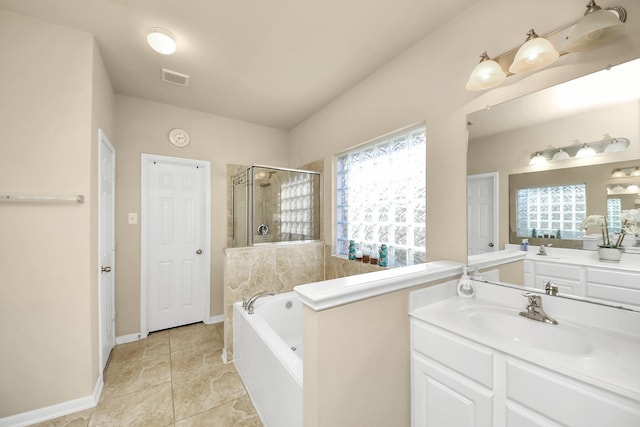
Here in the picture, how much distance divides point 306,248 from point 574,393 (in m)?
2.25

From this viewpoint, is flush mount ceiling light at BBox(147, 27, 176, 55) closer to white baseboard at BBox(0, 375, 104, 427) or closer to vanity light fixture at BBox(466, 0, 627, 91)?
vanity light fixture at BBox(466, 0, 627, 91)

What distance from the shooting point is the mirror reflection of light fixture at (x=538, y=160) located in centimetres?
128

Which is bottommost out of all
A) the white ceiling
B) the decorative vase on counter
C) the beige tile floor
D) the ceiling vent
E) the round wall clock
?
the beige tile floor

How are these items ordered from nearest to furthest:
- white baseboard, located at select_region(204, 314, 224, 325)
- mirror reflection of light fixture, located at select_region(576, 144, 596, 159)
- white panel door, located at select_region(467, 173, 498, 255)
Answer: mirror reflection of light fixture, located at select_region(576, 144, 596, 159), white panel door, located at select_region(467, 173, 498, 255), white baseboard, located at select_region(204, 314, 224, 325)

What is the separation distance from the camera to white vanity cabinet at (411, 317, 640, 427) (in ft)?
2.51

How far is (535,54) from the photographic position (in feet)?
3.80

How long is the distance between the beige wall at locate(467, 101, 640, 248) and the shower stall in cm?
183

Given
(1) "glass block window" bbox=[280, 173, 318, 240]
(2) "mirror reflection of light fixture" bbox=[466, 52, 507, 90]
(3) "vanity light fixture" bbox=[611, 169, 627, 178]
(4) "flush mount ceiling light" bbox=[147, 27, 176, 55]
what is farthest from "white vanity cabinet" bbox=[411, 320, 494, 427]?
(4) "flush mount ceiling light" bbox=[147, 27, 176, 55]

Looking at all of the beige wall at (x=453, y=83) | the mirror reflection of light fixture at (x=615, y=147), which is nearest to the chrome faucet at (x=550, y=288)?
the beige wall at (x=453, y=83)

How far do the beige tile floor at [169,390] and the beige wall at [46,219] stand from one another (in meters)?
0.23

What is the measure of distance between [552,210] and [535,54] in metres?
0.76

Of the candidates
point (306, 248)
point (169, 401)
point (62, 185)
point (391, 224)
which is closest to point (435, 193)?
point (391, 224)

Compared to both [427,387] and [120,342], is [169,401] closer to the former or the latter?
[120,342]

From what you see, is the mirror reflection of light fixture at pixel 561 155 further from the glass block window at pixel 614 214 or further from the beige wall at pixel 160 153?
the beige wall at pixel 160 153
